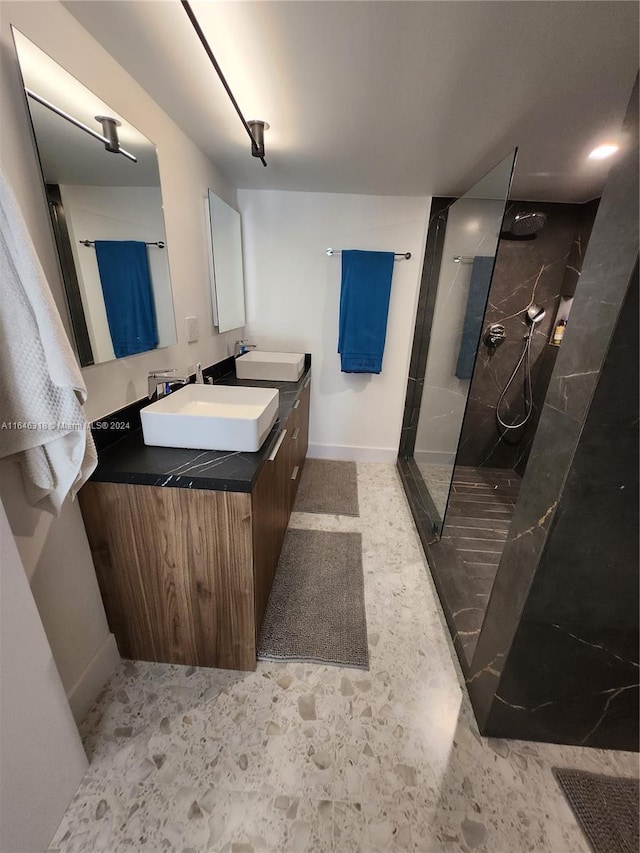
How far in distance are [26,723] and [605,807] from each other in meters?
1.72

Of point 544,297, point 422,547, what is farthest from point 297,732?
point 544,297

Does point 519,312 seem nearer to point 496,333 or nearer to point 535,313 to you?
point 535,313

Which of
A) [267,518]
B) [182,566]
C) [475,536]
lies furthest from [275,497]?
[475,536]

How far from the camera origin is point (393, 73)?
3.58ft

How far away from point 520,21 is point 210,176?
1.59 m

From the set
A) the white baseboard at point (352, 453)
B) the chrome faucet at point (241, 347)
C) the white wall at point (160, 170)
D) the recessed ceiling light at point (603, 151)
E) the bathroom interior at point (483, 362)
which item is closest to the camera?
the white wall at point (160, 170)

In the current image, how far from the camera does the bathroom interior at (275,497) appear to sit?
832mm

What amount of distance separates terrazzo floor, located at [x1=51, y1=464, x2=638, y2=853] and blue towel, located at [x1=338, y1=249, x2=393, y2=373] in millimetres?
1987

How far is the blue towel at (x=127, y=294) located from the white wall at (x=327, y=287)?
53.4 inches

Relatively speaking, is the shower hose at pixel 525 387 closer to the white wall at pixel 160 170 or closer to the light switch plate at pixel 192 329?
the white wall at pixel 160 170

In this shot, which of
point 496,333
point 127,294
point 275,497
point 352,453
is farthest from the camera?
point 352,453

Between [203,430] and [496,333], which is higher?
[496,333]

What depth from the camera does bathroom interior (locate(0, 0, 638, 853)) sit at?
32.8 inches

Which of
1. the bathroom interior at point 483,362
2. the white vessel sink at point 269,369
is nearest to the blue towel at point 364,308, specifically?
the bathroom interior at point 483,362
